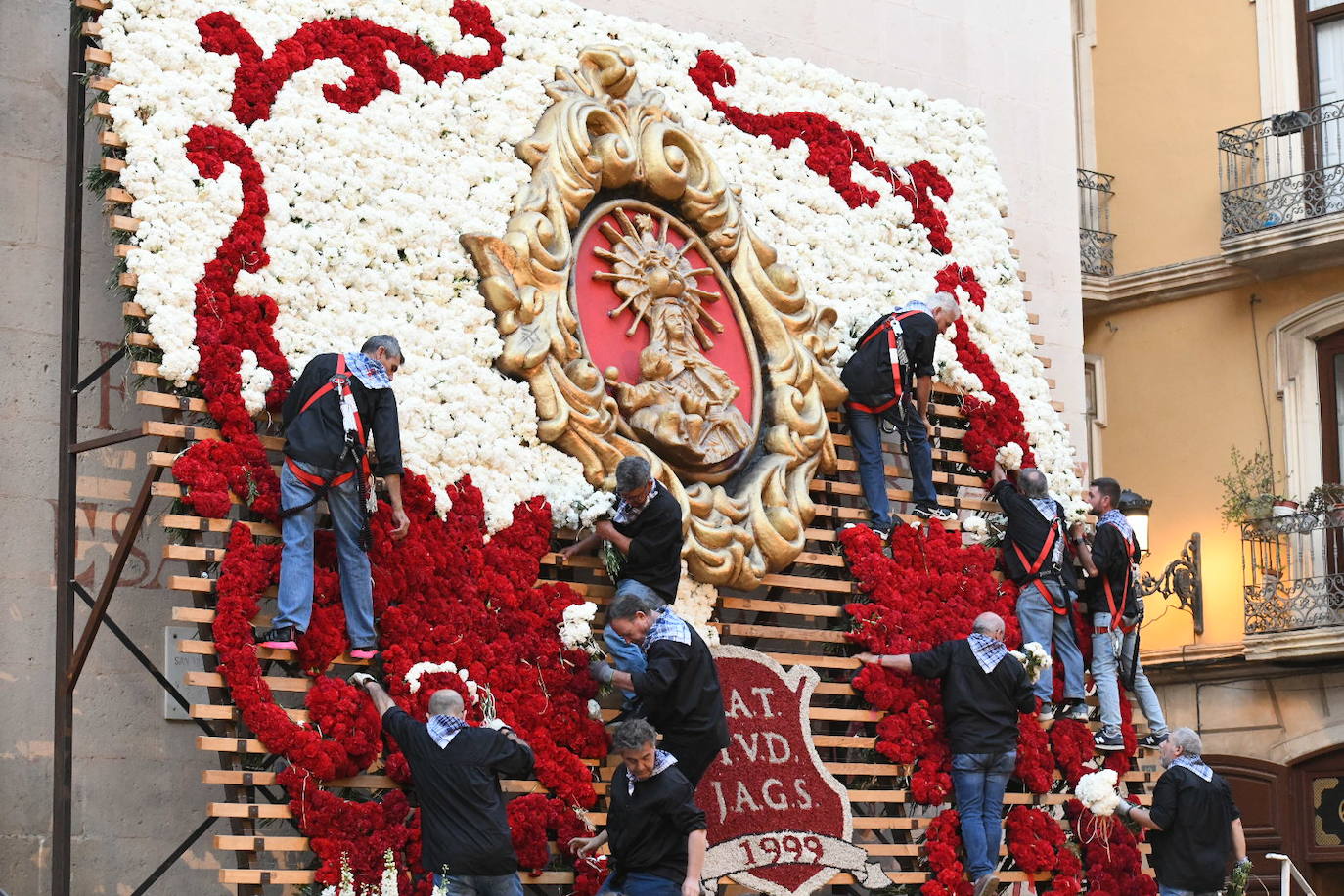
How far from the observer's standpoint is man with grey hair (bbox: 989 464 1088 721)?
12023 mm

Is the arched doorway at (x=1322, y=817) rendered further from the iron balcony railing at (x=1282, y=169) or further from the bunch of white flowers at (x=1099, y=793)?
the bunch of white flowers at (x=1099, y=793)

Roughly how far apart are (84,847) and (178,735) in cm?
70

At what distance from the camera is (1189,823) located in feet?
37.0

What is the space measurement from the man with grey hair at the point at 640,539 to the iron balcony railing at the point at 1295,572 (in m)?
8.40

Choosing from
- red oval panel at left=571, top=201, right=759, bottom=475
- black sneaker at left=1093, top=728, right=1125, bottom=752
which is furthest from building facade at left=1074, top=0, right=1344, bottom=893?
red oval panel at left=571, top=201, right=759, bottom=475

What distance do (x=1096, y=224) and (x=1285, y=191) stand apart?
1936 mm

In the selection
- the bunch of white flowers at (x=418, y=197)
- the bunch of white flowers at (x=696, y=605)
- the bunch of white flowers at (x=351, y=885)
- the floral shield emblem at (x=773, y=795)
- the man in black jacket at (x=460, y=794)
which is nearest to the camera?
the bunch of white flowers at (x=351, y=885)

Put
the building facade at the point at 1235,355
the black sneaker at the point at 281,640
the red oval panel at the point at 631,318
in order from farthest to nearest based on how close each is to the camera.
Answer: the building facade at the point at 1235,355
the red oval panel at the point at 631,318
the black sneaker at the point at 281,640

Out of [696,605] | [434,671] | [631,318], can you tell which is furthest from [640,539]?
[631,318]

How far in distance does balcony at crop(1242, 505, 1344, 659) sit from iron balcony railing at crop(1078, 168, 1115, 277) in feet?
9.81

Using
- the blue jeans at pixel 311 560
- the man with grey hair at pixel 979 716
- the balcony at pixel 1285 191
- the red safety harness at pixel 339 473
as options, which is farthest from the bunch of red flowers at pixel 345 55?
the balcony at pixel 1285 191

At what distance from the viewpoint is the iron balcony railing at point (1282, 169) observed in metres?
17.5

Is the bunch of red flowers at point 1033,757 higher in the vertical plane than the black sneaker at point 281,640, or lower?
lower

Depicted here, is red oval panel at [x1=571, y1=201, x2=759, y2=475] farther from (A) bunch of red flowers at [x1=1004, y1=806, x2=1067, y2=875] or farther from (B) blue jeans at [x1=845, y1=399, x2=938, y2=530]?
(A) bunch of red flowers at [x1=1004, y1=806, x2=1067, y2=875]
